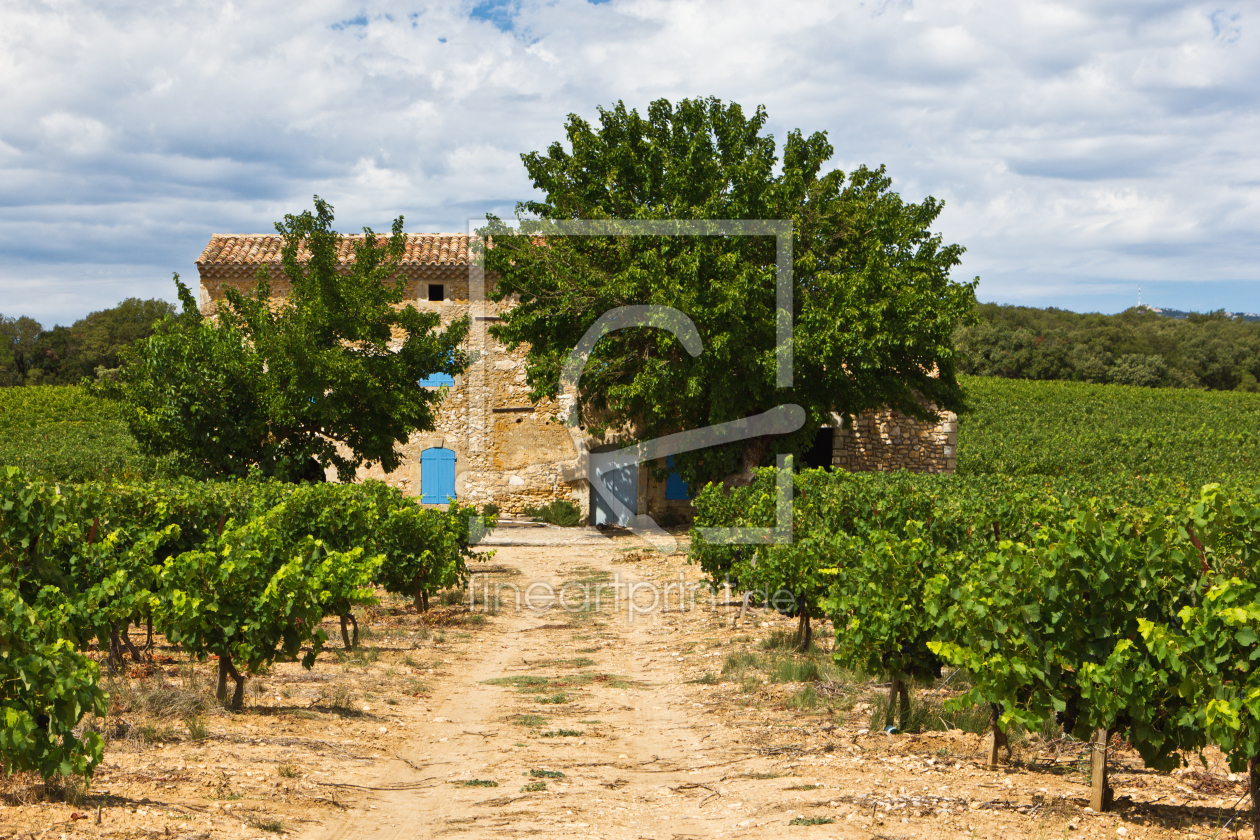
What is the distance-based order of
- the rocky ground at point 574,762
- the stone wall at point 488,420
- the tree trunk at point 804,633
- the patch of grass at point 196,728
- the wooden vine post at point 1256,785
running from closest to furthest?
the wooden vine post at point 1256,785 < the rocky ground at point 574,762 < the patch of grass at point 196,728 < the tree trunk at point 804,633 < the stone wall at point 488,420

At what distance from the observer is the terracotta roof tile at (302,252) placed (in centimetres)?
2230

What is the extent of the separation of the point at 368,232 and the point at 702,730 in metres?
11.9

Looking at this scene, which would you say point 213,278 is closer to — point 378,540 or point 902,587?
point 378,540

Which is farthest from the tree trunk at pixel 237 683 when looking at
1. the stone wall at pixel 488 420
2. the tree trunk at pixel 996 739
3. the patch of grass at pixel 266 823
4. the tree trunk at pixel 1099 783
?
the stone wall at pixel 488 420

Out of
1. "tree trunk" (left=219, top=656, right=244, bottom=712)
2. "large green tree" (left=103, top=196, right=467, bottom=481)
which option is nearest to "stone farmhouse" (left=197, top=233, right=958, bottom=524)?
"large green tree" (left=103, top=196, right=467, bottom=481)

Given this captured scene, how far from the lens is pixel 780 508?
1077cm

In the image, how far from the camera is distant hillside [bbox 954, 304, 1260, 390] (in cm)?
6184

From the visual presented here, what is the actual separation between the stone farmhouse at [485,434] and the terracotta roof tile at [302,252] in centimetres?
5

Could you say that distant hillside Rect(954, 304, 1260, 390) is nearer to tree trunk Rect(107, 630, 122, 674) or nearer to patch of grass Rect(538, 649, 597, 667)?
patch of grass Rect(538, 649, 597, 667)

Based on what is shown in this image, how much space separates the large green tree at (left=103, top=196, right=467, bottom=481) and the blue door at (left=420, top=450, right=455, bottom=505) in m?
5.97

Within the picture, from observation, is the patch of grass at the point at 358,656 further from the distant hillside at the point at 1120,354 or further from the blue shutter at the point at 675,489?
the distant hillside at the point at 1120,354

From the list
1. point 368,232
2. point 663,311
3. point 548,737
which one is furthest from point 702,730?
point 368,232

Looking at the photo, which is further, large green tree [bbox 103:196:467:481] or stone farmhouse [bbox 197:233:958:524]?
stone farmhouse [bbox 197:233:958:524]

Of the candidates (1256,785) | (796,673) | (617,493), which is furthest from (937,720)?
(617,493)
